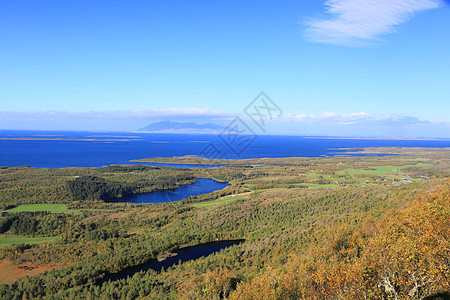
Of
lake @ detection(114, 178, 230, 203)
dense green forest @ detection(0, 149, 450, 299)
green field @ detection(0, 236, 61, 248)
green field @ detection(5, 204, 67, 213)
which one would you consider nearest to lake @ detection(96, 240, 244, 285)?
dense green forest @ detection(0, 149, 450, 299)

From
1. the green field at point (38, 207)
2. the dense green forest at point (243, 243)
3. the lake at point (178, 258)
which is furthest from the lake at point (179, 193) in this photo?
the lake at point (178, 258)

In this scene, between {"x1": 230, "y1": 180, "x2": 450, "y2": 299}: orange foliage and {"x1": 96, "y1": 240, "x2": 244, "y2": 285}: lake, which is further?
{"x1": 96, "y1": 240, "x2": 244, "y2": 285}: lake

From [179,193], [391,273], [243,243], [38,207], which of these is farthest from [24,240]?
[391,273]

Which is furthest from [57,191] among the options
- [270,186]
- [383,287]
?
[383,287]

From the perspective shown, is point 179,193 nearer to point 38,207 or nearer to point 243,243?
point 38,207

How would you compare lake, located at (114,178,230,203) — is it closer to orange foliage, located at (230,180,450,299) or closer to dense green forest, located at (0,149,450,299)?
dense green forest, located at (0,149,450,299)

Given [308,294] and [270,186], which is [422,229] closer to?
[308,294]
